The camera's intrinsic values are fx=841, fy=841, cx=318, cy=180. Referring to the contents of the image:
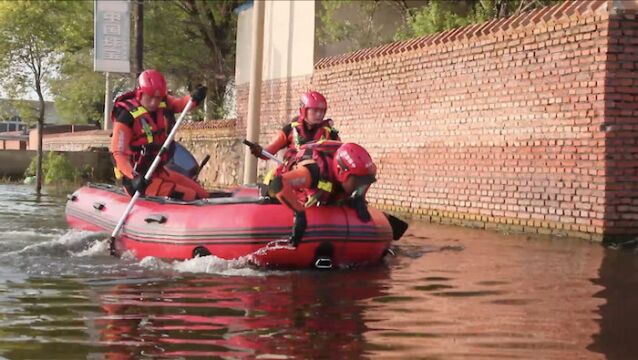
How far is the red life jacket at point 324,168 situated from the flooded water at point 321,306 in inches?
28.0

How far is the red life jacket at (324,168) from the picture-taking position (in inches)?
302

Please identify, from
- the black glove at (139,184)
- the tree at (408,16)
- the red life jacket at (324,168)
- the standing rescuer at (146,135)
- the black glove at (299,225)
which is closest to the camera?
the black glove at (299,225)

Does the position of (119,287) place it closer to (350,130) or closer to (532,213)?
(532,213)

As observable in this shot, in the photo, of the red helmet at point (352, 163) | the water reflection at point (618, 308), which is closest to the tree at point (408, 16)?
the water reflection at point (618, 308)

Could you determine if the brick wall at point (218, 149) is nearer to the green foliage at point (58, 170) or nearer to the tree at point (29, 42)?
the green foliage at point (58, 170)

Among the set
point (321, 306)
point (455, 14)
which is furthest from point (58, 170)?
point (321, 306)

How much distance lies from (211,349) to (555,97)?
294 inches

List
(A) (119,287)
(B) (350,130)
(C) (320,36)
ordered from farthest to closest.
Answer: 1. (C) (320,36)
2. (B) (350,130)
3. (A) (119,287)

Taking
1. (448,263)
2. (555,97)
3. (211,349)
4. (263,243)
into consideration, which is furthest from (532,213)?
(211,349)

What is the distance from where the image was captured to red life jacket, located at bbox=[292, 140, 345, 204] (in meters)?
7.66

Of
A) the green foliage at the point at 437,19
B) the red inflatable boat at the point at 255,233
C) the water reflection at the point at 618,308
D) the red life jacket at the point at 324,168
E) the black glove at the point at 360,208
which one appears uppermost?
the green foliage at the point at 437,19

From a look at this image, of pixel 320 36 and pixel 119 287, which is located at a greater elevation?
pixel 320 36

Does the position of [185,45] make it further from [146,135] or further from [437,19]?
[146,135]

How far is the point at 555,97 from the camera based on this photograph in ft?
35.5
